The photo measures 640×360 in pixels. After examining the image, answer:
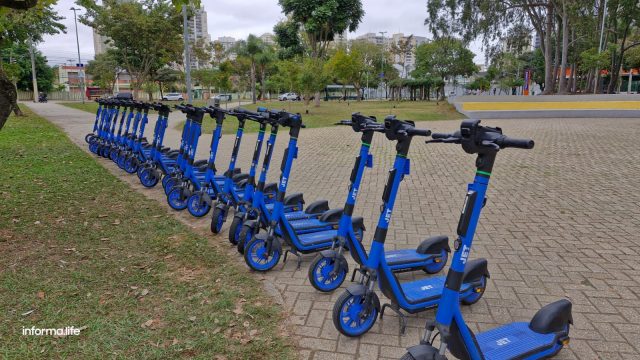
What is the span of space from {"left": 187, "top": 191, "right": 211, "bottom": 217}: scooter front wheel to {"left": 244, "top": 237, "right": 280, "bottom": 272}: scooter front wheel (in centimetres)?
193

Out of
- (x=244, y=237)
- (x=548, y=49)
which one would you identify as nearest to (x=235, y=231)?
(x=244, y=237)

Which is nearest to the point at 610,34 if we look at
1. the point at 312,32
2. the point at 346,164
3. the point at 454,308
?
the point at 312,32

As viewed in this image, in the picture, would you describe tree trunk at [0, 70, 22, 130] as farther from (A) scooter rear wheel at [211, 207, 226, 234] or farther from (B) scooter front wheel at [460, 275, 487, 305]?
(B) scooter front wheel at [460, 275, 487, 305]

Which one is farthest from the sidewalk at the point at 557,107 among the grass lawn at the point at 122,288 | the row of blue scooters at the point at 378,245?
the grass lawn at the point at 122,288

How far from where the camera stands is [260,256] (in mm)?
3975

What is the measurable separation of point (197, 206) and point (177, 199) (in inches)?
19.8

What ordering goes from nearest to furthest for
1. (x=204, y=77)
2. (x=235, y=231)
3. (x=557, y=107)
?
(x=235, y=231)
(x=557, y=107)
(x=204, y=77)

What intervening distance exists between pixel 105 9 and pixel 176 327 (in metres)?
32.1

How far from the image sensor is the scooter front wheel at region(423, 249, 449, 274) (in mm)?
3904

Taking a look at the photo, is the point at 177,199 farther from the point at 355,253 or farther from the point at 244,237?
the point at 355,253

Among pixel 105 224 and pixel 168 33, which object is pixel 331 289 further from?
pixel 168 33

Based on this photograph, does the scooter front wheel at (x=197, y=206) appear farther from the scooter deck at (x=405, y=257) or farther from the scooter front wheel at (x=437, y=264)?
the scooter front wheel at (x=437, y=264)

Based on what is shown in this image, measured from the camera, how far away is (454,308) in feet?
7.39

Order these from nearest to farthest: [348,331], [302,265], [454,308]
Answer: [454,308], [348,331], [302,265]
